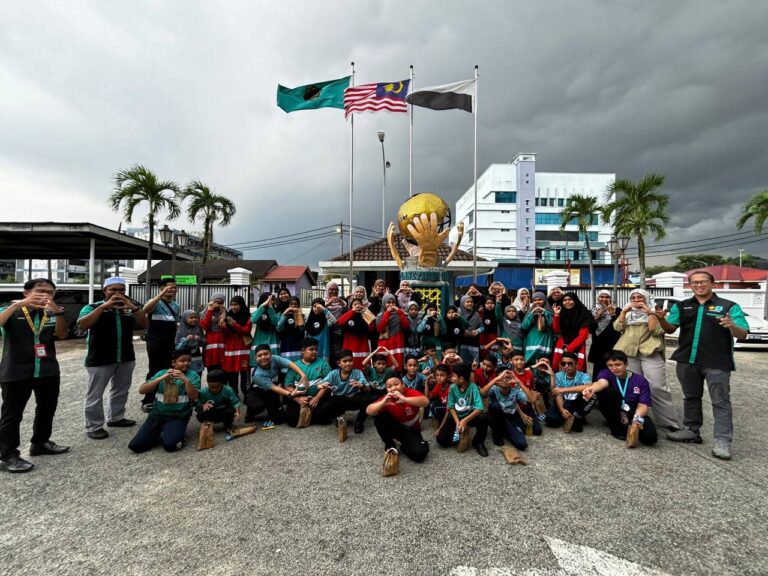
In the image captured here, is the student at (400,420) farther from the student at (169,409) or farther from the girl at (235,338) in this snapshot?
the girl at (235,338)

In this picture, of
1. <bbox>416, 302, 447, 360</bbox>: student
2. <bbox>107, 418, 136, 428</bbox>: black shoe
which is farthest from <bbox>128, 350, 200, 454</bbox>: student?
<bbox>416, 302, 447, 360</bbox>: student

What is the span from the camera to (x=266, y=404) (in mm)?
4668

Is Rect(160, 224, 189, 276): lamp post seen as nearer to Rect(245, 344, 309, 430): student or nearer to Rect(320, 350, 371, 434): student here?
Rect(245, 344, 309, 430): student

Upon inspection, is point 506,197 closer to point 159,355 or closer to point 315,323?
point 315,323

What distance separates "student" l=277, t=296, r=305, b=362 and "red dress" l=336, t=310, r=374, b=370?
618 mm

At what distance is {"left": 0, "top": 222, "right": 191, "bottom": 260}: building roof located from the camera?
11.5 m

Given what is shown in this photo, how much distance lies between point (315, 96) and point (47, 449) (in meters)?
9.87

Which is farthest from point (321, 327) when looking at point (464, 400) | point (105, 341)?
point (105, 341)

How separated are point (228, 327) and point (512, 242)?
1841 inches

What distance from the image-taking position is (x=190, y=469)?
3445 mm

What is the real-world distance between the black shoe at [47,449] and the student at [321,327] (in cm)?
289

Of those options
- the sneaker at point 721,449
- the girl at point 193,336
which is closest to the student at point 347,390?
the girl at point 193,336

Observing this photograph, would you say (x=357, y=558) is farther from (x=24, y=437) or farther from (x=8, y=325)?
(x=24, y=437)

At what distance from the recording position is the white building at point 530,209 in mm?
46656
